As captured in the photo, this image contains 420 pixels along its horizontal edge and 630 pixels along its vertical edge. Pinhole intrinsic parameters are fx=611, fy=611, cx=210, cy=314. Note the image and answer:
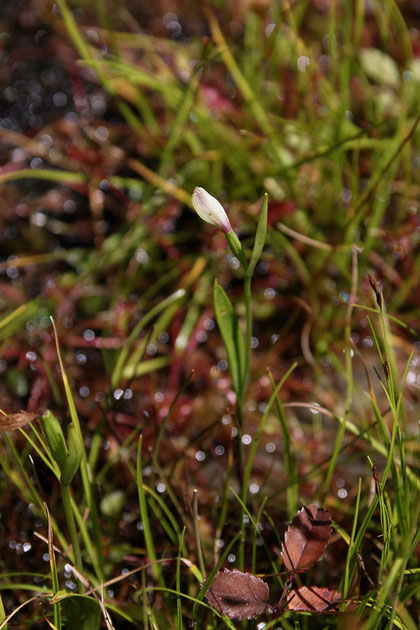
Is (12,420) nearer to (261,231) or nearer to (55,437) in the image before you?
(55,437)

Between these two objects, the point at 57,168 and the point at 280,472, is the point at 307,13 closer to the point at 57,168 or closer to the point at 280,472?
the point at 57,168

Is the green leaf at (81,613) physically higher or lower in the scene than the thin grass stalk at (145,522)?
lower

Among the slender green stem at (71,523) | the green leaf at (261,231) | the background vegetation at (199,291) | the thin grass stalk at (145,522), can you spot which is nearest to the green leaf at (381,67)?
the background vegetation at (199,291)

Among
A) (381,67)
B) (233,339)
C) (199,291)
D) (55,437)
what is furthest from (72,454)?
(381,67)

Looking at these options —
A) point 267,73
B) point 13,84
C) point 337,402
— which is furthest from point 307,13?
point 337,402

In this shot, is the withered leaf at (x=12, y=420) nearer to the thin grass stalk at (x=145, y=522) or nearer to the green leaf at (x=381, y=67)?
the thin grass stalk at (x=145, y=522)

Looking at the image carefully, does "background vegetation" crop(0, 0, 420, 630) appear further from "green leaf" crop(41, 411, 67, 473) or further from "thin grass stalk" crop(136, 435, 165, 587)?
"green leaf" crop(41, 411, 67, 473)
